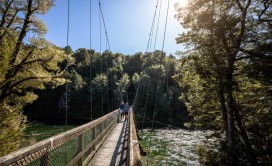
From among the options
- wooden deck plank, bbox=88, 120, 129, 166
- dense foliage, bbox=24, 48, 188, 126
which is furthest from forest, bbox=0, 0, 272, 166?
dense foliage, bbox=24, 48, 188, 126

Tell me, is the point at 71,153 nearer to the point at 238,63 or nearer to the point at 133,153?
the point at 133,153

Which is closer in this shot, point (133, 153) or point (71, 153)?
point (133, 153)

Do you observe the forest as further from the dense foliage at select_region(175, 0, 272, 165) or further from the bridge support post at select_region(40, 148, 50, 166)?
the bridge support post at select_region(40, 148, 50, 166)

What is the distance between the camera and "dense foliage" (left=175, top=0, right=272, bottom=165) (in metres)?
11.7

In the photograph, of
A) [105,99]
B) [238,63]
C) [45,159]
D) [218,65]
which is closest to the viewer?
[45,159]

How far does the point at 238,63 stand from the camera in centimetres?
1416

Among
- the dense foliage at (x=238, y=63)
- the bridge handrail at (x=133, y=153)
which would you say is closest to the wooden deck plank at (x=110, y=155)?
→ the bridge handrail at (x=133, y=153)

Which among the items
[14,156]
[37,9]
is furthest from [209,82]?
[14,156]

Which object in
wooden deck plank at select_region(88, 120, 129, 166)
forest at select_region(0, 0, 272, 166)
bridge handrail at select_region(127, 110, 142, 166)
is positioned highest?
forest at select_region(0, 0, 272, 166)

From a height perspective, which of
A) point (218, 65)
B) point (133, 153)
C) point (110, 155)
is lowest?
point (110, 155)

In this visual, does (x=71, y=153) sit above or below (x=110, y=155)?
above

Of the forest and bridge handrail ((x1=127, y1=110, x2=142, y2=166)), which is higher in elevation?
the forest

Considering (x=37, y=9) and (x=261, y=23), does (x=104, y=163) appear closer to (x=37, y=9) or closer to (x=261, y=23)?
(x=261, y=23)

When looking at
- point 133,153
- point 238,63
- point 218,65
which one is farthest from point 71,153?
point 238,63
